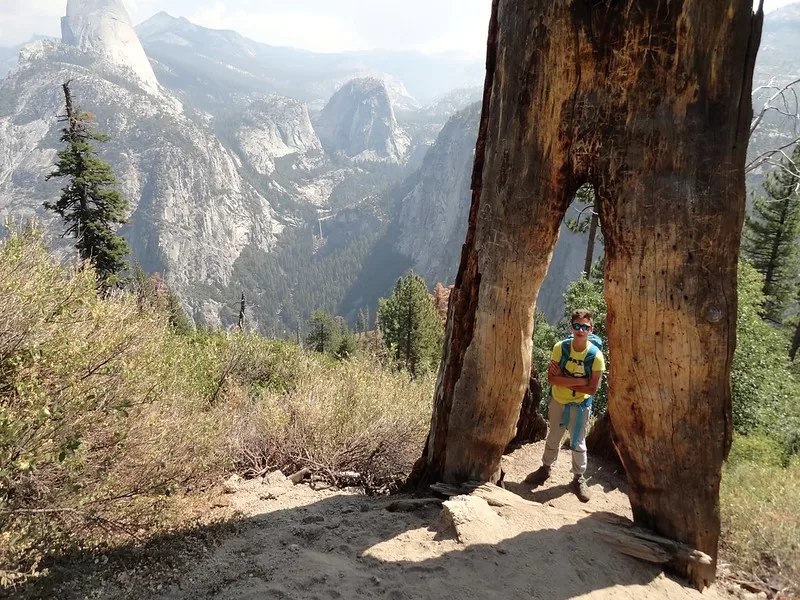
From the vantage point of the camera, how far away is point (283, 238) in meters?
198

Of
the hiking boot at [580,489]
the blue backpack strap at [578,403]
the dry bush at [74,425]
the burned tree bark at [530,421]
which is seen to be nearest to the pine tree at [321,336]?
the burned tree bark at [530,421]

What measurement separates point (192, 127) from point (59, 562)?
200 metres

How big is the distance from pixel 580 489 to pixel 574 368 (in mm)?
1258

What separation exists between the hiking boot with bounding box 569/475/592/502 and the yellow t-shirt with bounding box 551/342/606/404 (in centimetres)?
85

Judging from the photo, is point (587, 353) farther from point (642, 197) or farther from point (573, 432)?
point (642, 197)

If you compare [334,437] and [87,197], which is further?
[87,197]

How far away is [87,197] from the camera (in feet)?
55.2

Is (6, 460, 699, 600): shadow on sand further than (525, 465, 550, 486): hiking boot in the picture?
No

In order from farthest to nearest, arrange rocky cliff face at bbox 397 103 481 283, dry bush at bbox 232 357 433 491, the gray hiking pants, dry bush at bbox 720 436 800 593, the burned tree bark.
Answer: rocky cliff face at bbox 397 103 481 283
the burned tree bark
dry bush at bbox 232 357 433 491
the gray hiking pants
dry bush at bbox 720 436 800 593

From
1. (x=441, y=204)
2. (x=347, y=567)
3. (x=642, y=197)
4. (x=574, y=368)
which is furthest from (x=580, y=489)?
(x=441, y=204)

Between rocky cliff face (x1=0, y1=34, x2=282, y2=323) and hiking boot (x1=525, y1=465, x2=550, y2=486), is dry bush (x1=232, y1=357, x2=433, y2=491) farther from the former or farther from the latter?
rocky cliff face (x1=0, y1=34, x2=282, y2=323)

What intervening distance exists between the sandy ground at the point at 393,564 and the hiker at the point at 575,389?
83 centimetres

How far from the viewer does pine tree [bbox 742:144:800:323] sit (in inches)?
812

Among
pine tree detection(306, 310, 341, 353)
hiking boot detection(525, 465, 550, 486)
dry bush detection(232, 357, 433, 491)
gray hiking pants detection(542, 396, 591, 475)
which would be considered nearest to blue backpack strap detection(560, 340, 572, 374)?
gray hiking pants detection(542, 396, 591, 475)
